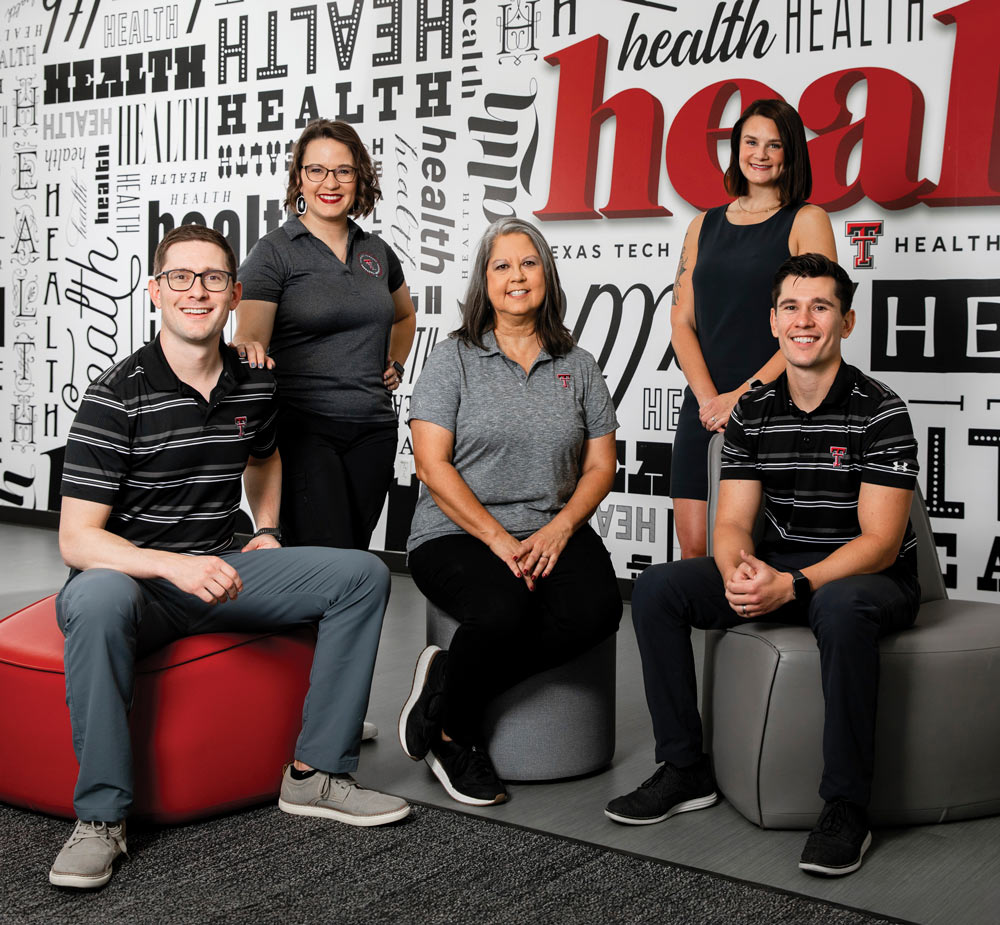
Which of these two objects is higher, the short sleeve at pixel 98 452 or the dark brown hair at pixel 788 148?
the dark brown hair at pixel 788 148

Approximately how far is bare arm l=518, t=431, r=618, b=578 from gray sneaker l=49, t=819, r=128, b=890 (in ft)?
3.25

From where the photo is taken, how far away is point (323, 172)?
293 cm

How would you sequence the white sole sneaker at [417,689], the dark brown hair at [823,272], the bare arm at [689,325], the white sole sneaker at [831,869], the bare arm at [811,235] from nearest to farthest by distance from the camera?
the white sole sneaker at [831,869] → the dark brown hair at [823,272] → the white sole sneaker at [417,689] → the bare arm at [811,235] → the bare arm at [689,325]

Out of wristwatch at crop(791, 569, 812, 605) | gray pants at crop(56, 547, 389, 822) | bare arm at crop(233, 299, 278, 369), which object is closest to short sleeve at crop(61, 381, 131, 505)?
gray pants at crop(56, 547, 389, 822)

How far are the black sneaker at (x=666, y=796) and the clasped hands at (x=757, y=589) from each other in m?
0.38

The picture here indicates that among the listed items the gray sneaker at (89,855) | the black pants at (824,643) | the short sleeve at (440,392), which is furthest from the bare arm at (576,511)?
the gray sneaker at (89,855)

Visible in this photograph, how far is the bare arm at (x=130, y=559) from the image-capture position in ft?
7.70

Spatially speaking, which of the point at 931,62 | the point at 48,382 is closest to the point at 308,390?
the point at 931,62

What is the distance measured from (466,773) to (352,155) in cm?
146

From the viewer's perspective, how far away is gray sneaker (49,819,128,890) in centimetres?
218

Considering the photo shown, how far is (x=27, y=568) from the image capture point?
17.7 feet

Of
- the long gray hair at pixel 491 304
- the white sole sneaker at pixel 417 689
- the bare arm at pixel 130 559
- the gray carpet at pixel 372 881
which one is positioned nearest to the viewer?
the gray carpet at pixel 372 881

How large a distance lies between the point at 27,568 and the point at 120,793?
341cm

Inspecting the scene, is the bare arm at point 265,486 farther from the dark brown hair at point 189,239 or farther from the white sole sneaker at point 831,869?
the white sole sneaker at point 831,869
